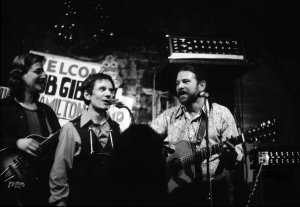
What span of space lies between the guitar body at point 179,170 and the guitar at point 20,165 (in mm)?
1697

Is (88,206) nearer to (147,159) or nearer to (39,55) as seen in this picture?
(147,159)

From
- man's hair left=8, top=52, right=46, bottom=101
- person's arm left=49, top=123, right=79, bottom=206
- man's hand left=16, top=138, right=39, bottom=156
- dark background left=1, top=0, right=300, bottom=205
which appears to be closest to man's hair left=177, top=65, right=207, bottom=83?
dark background left=1, top=0, right=300, bottom=205

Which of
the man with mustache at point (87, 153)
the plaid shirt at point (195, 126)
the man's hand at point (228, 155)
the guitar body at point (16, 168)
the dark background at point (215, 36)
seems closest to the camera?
the man with mustache at point (87, 153)

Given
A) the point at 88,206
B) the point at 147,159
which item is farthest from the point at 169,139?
the point at 147,159

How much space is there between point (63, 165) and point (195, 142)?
1.88 metres

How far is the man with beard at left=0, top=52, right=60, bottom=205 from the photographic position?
4.13m

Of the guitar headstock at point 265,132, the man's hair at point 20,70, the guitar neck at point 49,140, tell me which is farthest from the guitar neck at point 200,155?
the man's hair at point 20,70

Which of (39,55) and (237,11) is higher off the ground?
(237,11)

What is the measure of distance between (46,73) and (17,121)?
3.23 feet

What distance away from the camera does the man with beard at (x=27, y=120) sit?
163 inches

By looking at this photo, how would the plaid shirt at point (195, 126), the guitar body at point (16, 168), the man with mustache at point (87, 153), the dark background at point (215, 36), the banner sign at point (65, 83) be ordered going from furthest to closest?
the dark background at point (215, 36) → the banner sign at point (65, 83) → the plaid shirt at point (195, 126) → the guitar body at point (16, 168) → the man with mustache at point (87, 153)

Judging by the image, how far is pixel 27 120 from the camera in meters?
4.31

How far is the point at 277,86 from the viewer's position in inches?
216

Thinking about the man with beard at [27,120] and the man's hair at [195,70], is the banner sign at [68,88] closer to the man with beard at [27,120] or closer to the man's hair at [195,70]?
the man with beard at [27,120]
